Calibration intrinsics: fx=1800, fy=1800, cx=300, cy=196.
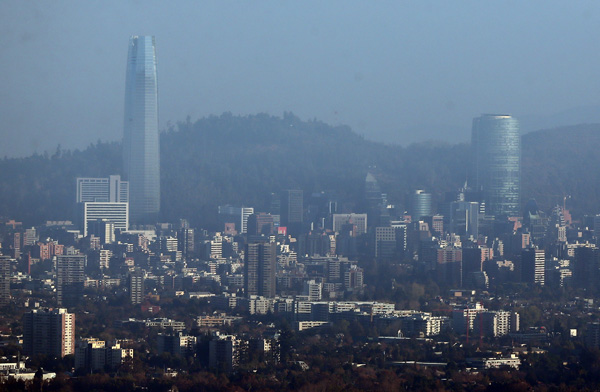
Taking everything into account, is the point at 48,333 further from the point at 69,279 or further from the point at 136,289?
the point at 69,279

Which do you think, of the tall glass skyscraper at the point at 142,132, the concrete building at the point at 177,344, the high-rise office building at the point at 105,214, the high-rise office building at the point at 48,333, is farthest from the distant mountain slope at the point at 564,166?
the high-rise office building at the point at 48,333

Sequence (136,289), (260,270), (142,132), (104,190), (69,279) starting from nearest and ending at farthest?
1. (136,289)
2. (69,279)
3. (260,270)
4. (142,132)
5. (104,190)

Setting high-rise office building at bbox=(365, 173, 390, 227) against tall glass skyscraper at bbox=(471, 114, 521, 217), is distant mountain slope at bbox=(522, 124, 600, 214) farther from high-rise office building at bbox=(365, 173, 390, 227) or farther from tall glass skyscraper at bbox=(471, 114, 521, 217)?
high-rise office building at bbox=(365, 173, 390, 227)

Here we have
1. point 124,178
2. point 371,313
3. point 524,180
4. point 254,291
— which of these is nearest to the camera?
point 371,313

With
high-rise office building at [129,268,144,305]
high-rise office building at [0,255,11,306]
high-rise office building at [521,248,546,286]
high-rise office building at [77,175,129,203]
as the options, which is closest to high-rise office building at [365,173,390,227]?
high-rise office building at [77,175,129,203]

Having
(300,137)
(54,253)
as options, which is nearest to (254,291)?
(54,253)

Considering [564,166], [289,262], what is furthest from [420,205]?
[289,262]

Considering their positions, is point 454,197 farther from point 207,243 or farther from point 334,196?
point 207,243
